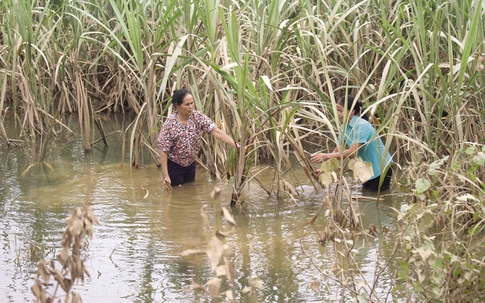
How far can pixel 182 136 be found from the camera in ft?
19.2

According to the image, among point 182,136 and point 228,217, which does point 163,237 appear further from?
point 228,217

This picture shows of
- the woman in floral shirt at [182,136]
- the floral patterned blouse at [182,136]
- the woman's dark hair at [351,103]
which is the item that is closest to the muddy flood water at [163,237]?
the woman in floral shirt at [182,136]

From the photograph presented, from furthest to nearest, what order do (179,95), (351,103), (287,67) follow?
(287,67) → (179,95) → (351,103)

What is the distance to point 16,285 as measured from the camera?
12.7 feet

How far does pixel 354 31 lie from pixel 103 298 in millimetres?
3414

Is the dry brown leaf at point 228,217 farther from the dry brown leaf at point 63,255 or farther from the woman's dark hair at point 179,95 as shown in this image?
the woman's dark hair at point 179,95

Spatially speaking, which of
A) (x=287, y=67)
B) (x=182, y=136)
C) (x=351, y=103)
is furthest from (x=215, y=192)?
(x=287, y=67)

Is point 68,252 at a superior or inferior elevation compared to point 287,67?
inferior

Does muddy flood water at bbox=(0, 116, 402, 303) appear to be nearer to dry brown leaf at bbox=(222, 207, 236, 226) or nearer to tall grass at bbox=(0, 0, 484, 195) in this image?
tall grass at bbox=(0, 0, 484, 195)

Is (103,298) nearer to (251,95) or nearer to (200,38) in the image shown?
(251,95)

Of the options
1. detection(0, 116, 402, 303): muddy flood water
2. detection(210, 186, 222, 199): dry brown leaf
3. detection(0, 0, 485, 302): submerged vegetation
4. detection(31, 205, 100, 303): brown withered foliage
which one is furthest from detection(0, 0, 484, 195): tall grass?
detection(31, 205, 100, 303): brown withered foliage

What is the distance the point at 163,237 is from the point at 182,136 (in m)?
1.28

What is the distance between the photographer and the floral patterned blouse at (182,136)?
18.9 feet

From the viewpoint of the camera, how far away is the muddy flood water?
377cm
